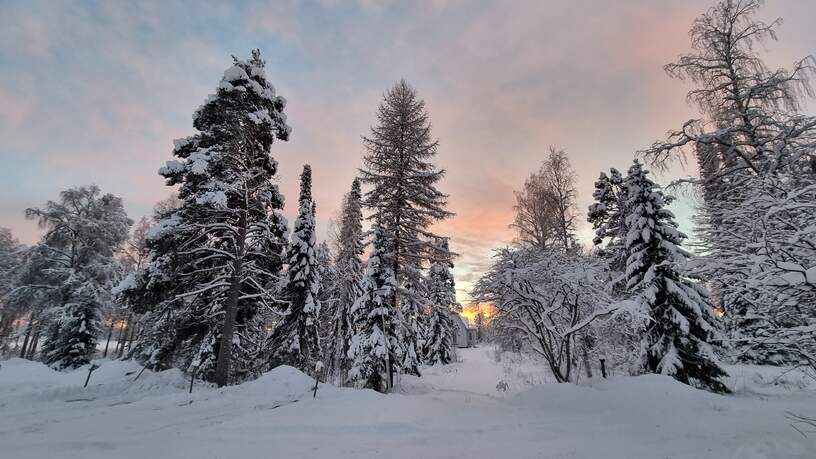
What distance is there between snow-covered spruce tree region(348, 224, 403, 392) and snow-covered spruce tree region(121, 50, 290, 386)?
4033 mm

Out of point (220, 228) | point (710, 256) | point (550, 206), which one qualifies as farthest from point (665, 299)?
point (220, 228)

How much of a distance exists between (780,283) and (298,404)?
393 inches

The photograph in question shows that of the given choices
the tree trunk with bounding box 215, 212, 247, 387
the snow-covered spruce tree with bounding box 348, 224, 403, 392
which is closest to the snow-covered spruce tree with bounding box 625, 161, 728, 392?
the snow-covered spruce tree with bounding box 348, 224, 403, 392

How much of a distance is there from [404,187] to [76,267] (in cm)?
2361

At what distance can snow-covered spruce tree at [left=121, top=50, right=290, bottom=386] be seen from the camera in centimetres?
1238

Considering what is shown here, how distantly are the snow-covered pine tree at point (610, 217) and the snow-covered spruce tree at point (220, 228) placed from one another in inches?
705

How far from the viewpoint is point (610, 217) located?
66.2 feet

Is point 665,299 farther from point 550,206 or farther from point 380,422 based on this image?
point 380,422

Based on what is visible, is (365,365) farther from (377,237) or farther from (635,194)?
(635,194)

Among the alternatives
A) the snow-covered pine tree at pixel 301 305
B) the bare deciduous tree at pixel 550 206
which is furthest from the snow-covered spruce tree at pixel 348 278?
the bare deciduous tree at pixel 550 206

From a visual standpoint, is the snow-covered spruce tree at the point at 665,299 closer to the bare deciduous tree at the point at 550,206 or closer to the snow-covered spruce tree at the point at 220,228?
the bare deciduous tree at the point at 550,206

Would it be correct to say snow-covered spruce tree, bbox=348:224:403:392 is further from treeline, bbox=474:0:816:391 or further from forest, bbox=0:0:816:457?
treeline, bbox=474:0:816:391

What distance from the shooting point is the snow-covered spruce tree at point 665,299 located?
38.1 ft

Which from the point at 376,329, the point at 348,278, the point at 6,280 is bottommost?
the point at 376,329
